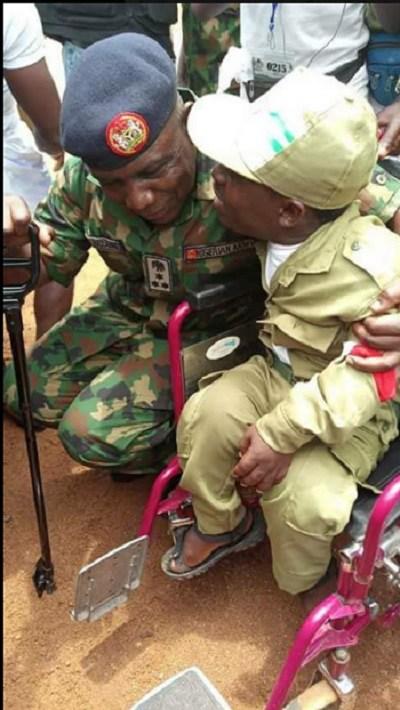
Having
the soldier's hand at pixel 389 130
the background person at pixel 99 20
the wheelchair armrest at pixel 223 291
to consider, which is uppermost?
the soldier's hand at pixel 389 130

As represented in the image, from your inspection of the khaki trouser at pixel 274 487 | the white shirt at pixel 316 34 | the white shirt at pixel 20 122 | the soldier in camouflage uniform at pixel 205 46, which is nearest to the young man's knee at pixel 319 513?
the khaki trouser at pixel 274 487

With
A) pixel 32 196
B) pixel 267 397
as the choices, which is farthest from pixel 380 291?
pixel 32 196

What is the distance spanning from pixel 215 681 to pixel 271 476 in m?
0.65

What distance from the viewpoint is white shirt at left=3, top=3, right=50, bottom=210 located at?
291 cm

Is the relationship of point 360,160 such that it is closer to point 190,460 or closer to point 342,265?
point 342,265

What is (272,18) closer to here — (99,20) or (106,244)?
(106,244)

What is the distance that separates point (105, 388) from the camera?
289 cm

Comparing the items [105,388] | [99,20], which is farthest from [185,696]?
[99,20]

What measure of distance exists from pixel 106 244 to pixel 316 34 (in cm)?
93

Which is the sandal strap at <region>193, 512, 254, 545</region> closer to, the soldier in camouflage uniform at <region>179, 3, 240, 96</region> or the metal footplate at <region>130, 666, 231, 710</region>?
the metal footplate at <region>130, 666, 231, 710</region>

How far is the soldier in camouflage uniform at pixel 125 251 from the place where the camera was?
2.22 m

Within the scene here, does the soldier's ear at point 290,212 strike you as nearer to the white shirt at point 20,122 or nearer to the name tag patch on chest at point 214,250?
the name tag patch on chest at point 214,250

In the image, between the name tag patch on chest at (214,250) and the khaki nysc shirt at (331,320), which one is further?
the name tag patch on chest at (214,250)

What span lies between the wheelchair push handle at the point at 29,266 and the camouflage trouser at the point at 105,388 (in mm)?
623
